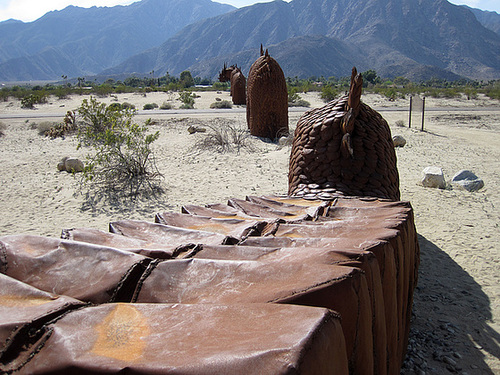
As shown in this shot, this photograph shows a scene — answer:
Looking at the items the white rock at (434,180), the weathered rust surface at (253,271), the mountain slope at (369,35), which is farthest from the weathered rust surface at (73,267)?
the mountain slope at (369,35)

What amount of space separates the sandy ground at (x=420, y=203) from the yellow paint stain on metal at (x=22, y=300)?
2.01 m

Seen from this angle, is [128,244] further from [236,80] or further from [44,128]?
[236,80]

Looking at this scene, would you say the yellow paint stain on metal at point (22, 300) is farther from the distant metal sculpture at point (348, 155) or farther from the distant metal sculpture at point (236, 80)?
the distant metal sculpture at point (236, 80)

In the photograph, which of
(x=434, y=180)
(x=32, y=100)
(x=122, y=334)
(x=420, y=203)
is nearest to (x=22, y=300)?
(x=122, y=334)

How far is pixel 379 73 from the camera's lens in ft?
301

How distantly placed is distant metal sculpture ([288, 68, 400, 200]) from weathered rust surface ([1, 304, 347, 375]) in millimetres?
1998

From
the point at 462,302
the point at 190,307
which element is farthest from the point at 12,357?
the point at 462,302

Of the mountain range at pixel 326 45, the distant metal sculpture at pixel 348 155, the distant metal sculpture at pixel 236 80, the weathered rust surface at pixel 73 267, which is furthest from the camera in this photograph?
the mountain range at pixel 326 45

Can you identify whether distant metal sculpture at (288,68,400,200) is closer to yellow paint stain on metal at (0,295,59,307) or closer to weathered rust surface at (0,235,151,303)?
weathered rust surface at (0,235,151,303)

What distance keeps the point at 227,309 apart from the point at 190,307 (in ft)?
0.35

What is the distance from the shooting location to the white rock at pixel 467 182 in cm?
649

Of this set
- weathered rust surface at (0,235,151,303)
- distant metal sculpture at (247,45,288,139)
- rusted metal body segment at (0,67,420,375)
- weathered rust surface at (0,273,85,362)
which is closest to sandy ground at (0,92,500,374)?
distant metal sculpture at (247,45,288,139)

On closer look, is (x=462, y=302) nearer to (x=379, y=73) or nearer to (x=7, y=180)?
(x=7, y=180)

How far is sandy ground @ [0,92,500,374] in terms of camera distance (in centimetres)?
262
